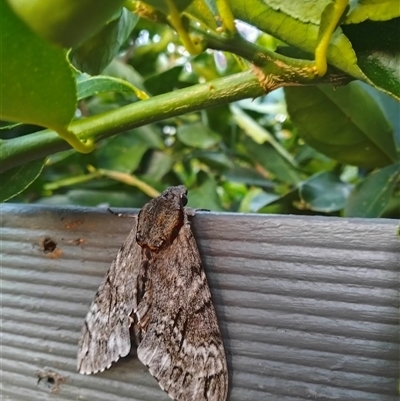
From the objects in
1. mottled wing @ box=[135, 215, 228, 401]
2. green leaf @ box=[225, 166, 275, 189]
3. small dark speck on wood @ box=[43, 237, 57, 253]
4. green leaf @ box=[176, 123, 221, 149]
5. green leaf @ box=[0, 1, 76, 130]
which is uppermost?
green leaf @ box=[176, 123, 221, 149]

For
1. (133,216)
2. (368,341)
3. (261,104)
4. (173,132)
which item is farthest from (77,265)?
(261,104)

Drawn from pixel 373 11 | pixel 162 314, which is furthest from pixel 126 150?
pixel 373 11

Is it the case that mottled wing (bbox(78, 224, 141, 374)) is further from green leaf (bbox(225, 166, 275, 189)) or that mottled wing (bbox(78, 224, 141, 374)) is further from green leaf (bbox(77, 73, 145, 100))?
green leaf (bbox(225, 166, 275, 189))

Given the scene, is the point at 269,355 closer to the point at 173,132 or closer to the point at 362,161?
the point at 362,161

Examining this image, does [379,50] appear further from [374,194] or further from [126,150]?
[126,150]

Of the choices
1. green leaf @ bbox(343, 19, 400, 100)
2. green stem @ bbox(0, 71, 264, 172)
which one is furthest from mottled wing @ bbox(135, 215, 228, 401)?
green leaf @ bbox(343, 19, 400, 100)

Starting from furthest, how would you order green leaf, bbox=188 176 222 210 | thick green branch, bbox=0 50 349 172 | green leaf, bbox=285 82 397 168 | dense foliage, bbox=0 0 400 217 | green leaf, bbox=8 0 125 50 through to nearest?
1. green leaf, bbox=188 176 222 210
2. green leaf, bbox=285 82 397 168
3. thick green branch, bbox=0 50 349 172
4. dense foliage, bbox=0 0 400 217
5. green leaf, bbox=8 0 125 50
